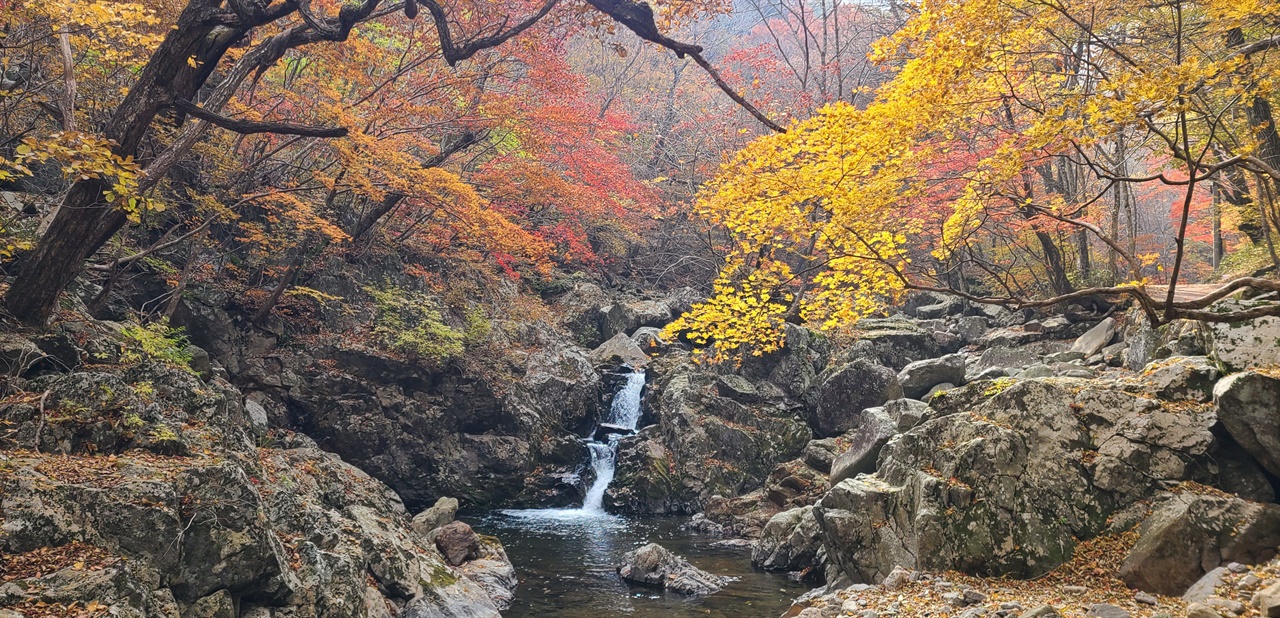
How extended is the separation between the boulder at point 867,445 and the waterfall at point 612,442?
23.9ft

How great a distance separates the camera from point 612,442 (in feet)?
63.9

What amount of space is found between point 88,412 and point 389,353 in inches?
426

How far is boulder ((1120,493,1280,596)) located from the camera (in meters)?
6.14

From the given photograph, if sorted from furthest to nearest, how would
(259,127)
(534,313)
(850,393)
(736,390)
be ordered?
(534,313)
(736,390)
(850,393)
(259,127)

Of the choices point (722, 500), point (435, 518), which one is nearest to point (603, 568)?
point (435, 518)

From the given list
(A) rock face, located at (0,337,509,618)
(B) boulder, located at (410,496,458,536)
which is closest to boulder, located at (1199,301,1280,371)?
(A) rock face, located at (0,337,509,618)

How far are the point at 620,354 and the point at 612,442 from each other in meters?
4.29

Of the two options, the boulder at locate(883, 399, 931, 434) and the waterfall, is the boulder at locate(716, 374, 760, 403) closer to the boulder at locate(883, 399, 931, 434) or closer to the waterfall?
the waterfall

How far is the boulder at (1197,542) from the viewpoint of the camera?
242 inches

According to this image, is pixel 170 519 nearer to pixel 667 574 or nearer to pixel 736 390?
pixel 667 574

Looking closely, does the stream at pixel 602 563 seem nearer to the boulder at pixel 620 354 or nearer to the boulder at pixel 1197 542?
the boulder at pixel 620 354

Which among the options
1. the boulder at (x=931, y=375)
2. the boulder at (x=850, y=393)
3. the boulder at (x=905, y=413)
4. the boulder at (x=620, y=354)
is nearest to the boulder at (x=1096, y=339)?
the boulder at (x=931, y=375)

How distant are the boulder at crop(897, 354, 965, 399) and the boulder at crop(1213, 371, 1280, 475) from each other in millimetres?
9403

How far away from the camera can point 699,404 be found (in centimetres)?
1877
